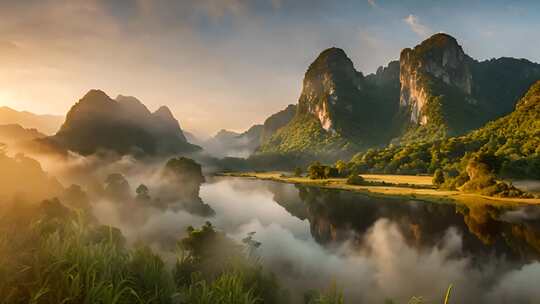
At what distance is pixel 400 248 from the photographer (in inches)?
1356

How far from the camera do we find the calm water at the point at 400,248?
2303cm

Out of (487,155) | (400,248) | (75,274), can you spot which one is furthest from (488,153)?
(75,274)

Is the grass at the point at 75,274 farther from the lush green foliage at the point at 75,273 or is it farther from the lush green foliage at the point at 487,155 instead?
the lush green foliage at the point at 487,155

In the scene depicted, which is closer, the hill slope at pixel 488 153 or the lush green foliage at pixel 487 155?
the lush green foliage at pixel 487 155

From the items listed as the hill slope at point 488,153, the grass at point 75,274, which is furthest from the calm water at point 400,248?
the hill slope at point 488,153

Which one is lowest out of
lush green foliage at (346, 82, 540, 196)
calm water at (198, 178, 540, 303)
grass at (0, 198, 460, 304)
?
calm water at (198, 178, 540, 303)

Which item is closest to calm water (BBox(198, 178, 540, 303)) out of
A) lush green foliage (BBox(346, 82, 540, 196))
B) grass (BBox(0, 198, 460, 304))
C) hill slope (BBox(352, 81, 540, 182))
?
grass (BBox(0, 198, 460, 304))

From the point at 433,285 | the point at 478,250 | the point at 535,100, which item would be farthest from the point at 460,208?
the point at 535,100

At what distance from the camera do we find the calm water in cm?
2303

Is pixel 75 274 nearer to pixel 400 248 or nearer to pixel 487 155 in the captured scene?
pixel 400 248

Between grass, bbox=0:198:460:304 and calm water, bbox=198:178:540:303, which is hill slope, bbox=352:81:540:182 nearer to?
calm water, bbox=198:178:540:303

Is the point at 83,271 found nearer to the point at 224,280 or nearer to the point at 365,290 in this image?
the point at 224,280

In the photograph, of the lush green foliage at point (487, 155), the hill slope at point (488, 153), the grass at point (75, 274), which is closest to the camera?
the grass at point (75, 274)

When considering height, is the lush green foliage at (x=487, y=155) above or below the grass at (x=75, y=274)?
above
